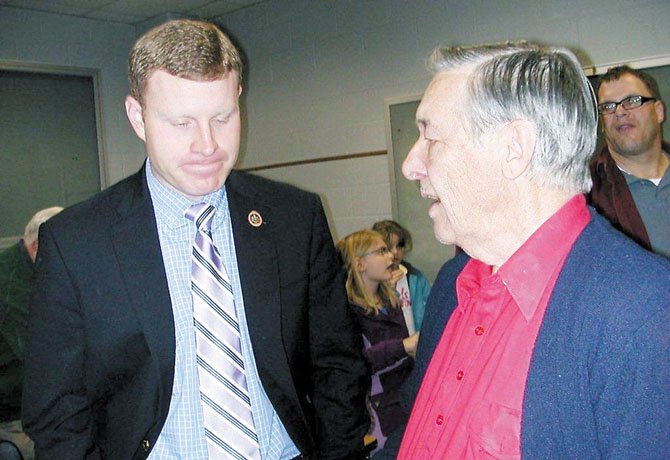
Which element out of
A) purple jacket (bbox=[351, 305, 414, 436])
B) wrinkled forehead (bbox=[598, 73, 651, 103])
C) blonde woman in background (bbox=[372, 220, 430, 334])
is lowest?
purple jacket (bbox=[351, 305, 414, 436])

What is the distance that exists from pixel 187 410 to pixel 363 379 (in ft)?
1.44

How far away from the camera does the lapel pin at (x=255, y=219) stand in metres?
1.35

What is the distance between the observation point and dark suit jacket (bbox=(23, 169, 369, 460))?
47.0 inches

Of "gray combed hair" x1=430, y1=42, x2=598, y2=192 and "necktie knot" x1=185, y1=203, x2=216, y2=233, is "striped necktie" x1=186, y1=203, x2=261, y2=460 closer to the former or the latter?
"necktie knot" x1=185, y1=203, x2=216, y2=233

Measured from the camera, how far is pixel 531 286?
936 mm

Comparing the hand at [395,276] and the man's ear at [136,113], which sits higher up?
the man's ear at [136,113]

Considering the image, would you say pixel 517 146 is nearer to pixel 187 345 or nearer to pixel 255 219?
pixel 255 219

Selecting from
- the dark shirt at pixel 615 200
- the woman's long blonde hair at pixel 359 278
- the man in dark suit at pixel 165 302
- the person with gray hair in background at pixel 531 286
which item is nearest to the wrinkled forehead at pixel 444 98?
the person with gray hair in background at pixel 531 286

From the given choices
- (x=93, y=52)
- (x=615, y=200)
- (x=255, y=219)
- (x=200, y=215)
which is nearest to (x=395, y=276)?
(x=615, y=200)

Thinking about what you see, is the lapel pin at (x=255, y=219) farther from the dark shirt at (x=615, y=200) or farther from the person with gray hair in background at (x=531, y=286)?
the dark shirt at (x=615, y=200)

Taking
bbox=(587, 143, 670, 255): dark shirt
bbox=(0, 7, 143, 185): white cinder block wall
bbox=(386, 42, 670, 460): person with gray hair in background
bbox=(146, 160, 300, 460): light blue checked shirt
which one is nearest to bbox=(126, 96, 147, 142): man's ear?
bbox=(146, 160, 300, 460): light blue checked shirt

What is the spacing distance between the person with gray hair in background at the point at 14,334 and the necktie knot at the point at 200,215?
4.28ft

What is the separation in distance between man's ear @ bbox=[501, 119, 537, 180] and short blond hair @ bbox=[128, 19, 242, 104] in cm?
56

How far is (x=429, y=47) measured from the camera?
4051mm
